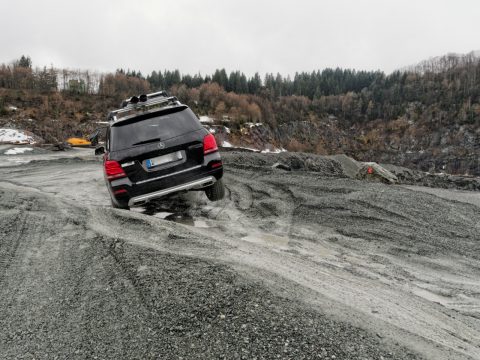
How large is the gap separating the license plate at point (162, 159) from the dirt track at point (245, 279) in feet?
3.08

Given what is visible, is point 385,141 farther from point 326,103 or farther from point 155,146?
point 155,146

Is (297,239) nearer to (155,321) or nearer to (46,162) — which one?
(155,321)

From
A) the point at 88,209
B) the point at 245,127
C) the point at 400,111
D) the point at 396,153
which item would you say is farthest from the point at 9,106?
the point at 400,111

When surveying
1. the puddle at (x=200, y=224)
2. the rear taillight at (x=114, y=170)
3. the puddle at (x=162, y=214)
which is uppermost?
the rear taillight at (x=114, y=170)

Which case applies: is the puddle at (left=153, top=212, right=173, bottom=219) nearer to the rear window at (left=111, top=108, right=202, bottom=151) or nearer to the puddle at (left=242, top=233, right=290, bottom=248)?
the rear window at (left=111, top=108, right=202, bottom=151)

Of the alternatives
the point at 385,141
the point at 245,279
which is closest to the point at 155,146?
the point at 245,279

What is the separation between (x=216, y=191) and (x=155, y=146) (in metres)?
1.67

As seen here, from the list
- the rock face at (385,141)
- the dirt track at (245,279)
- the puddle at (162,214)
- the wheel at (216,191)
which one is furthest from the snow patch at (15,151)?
the rock face at (385,141)

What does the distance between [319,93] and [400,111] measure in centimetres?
3379

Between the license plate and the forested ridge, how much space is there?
7844cm

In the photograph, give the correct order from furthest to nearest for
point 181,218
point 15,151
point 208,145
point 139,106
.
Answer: point 15,151, point 139,106, point 181,218, point 208,145

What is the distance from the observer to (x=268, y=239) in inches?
227

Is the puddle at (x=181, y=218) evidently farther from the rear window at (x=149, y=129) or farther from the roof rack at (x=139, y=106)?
the roof rack at (x=139, y=106)

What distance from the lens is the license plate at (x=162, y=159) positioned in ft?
21.1
